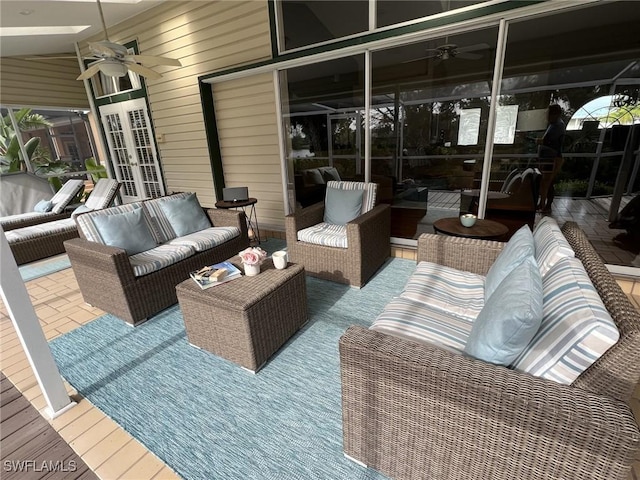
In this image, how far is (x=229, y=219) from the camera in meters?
3.38

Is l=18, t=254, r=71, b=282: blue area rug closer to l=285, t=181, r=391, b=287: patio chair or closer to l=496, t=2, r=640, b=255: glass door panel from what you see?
l=285, t=181, r=391, b=287: patio chair

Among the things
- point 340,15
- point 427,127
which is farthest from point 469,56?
point 340,15

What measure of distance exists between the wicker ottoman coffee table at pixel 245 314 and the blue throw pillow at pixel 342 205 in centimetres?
127

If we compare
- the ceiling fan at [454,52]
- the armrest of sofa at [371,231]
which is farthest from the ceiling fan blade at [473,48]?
the armrest of sofa at [371,231]

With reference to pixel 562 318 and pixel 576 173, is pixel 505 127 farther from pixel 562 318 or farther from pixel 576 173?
pixel 562 318

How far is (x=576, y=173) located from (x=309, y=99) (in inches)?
153

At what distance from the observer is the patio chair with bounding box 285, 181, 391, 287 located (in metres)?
2.79

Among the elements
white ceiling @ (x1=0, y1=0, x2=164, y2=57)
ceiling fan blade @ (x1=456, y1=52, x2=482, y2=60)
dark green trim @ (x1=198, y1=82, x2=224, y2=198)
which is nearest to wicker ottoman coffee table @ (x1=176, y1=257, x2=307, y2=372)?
dark green trim @ (x1=198, y1=82, x2=224, y2=198)

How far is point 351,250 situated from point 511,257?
4.59 ft

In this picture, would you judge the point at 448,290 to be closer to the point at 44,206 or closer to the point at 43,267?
the point at 43,267

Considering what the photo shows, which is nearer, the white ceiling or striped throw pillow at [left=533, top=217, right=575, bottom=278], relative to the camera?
striped throw pillow at [left=533, top=217, right=575, bottom=278]

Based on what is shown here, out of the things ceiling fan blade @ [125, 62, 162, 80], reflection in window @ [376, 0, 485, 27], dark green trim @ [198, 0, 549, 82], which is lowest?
ceiling fan blade @ [125, 62, 162, 80]

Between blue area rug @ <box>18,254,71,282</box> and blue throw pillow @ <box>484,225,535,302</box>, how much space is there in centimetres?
474

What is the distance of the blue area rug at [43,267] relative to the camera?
358cm
